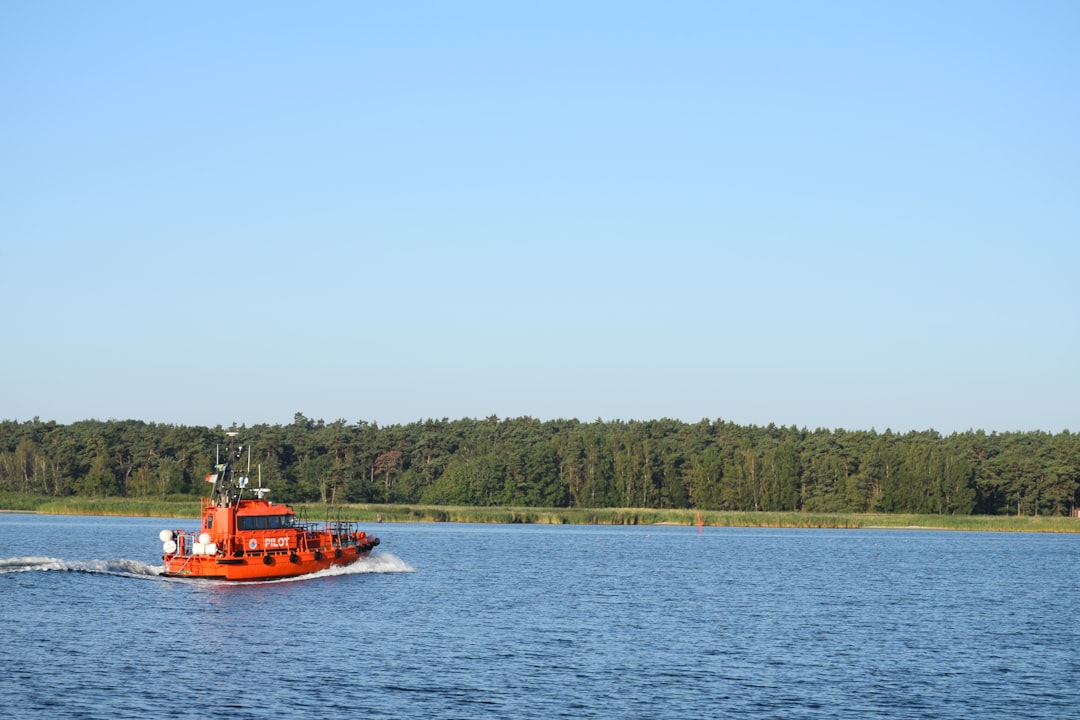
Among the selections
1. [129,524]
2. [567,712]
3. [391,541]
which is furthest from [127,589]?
[129,524]

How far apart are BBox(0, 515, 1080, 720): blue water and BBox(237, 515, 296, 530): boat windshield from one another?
2944 millimetres

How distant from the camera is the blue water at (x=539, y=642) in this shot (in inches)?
1390

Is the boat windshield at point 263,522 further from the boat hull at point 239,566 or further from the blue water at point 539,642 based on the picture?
the blue water at point 539,642

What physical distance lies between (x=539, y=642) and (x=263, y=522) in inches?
915

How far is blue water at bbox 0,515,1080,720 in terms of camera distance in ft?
116

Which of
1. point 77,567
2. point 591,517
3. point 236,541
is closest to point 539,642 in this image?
point 236,541

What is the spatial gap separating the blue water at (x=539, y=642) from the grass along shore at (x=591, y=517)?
51568mm

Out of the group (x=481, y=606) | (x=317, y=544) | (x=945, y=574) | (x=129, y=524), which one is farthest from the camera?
(x=129, y=524)

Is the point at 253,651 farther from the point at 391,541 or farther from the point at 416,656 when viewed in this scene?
the point at 391,541

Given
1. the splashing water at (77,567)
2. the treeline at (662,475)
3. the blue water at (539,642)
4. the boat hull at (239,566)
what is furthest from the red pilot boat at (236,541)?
the treeline at (662,475)

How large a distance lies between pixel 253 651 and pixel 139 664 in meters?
4.46

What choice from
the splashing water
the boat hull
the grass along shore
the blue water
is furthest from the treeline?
the boat hull

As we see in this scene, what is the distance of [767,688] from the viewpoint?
3800 centimetres

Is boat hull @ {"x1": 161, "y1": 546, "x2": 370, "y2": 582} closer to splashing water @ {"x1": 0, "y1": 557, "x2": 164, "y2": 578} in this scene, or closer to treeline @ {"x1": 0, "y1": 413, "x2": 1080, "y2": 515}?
splashing water @ {"x1": 0, "y1": 557, "x2": 164, "y2": 578}
